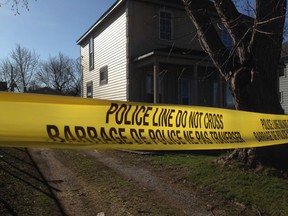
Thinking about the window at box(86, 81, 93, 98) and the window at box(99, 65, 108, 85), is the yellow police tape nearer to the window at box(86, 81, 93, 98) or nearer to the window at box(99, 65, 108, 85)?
the window at box(99, 65, 108, 85)

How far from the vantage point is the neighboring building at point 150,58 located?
17391 mm

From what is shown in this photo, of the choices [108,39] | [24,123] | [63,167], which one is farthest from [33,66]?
[24,123]

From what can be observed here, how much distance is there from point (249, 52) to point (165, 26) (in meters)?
10.3

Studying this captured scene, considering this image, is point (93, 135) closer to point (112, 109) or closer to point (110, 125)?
point (110, 125)

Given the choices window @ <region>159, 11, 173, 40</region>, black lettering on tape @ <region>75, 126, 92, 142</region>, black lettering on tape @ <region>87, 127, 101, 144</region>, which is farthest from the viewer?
window @ <region>159, 11, 173, 40</region>

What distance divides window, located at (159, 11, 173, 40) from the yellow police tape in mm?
12544

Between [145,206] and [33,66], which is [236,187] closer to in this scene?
[145,206]

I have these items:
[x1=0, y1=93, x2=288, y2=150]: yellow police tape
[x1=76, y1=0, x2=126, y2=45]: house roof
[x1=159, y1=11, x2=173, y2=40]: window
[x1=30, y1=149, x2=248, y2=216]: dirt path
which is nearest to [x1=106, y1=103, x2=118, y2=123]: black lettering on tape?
[x1=0, y1=93, x2=288, y2=150]: yellow police tape

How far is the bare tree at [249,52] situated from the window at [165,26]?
9.35 meters

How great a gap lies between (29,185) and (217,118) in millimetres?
4160

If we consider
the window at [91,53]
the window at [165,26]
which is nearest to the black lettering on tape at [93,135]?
the window at [165,26]

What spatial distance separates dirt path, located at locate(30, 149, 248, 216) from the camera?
268 inches

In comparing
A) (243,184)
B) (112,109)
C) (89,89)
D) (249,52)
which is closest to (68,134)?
(112,109)

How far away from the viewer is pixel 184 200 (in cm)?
731
